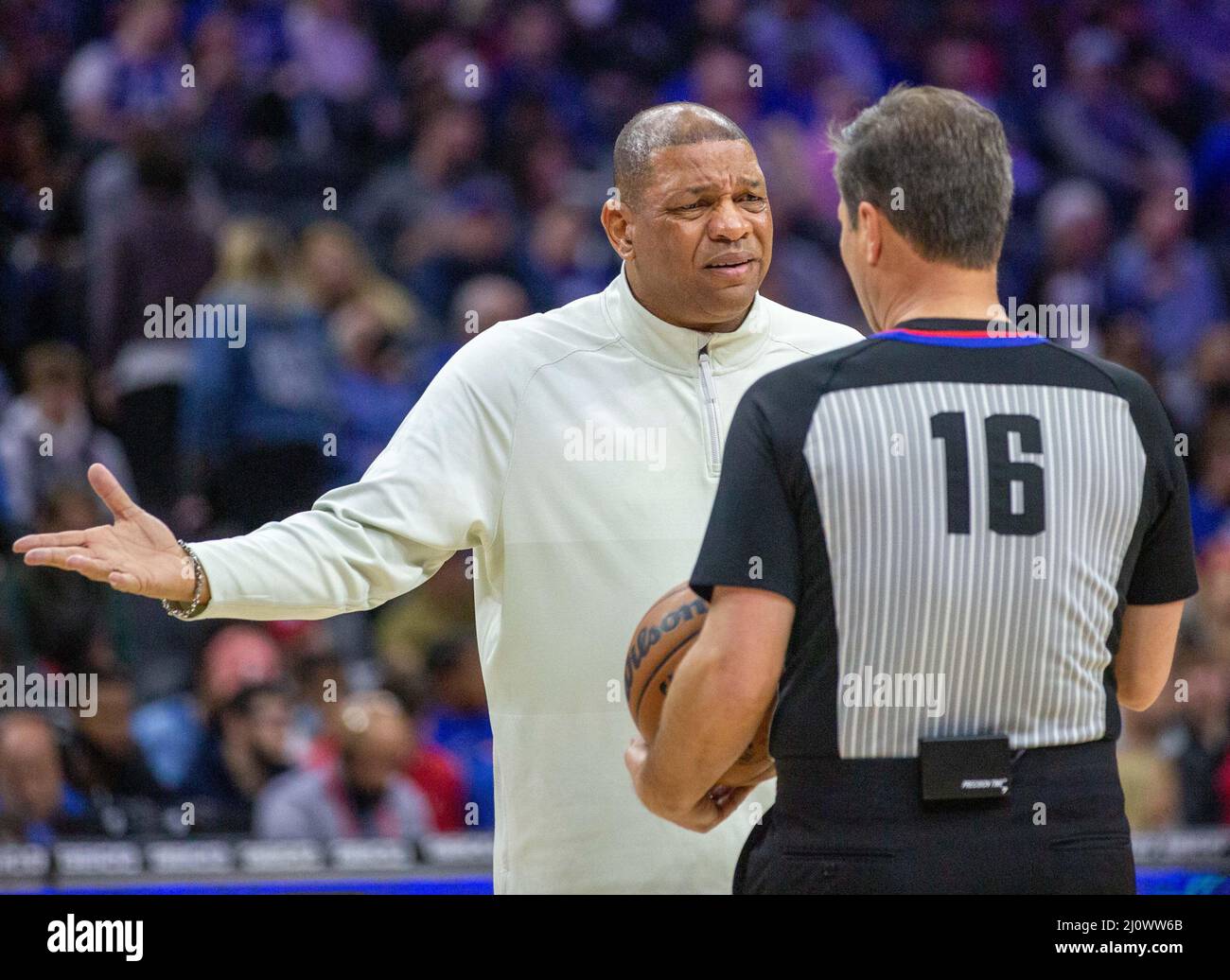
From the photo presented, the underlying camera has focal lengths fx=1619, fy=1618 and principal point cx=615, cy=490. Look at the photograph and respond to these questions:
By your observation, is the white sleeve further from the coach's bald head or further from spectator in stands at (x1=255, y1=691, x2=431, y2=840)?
spectator in stands at (x1=255, y1=691, x2=431, y2=840)

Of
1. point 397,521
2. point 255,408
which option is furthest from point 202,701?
point 397,521

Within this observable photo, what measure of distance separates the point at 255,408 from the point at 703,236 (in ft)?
11.5

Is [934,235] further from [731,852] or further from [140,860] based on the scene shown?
[140,860]

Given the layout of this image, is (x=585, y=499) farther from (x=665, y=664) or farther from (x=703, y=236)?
(x=665, y=664)

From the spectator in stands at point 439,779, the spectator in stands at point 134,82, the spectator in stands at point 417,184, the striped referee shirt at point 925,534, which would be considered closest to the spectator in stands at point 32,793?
the spectator in stands at point 439,779

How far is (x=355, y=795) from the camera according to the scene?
5.16m

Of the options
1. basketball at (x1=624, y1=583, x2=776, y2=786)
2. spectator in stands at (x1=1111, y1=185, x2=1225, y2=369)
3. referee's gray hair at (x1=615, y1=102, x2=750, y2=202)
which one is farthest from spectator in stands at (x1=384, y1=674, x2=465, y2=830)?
spectator in stands at (x1=1111, y1=185, x2=1225, y2=369)

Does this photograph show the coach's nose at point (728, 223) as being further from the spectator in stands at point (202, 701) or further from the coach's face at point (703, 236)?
the spectator in stands at point (202, 701)

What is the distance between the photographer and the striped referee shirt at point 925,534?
76.0 inches

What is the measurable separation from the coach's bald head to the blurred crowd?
2741 mm

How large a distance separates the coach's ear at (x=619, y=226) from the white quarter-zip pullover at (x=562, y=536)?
137 mm

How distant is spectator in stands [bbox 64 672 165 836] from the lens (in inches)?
201

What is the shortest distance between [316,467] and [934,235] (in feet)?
14.0

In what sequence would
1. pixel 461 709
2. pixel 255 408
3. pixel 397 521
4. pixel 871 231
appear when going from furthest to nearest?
pixel 255 408, pixel 461 709, pixel 397 521, pixel 871 231
